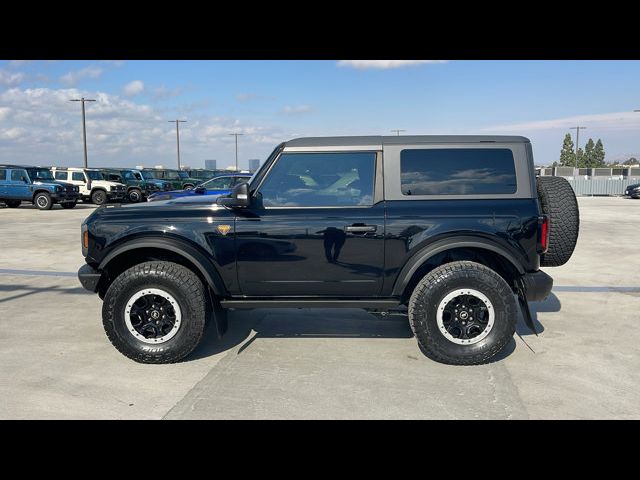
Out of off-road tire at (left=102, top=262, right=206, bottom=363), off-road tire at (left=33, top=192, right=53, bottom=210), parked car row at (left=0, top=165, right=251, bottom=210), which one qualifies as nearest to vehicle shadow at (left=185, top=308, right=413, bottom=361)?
off-road tire at (left=102, top=262, right=206, bottom=363)

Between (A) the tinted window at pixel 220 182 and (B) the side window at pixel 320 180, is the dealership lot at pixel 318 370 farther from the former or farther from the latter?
(A) the tinted window at pixel 220 182

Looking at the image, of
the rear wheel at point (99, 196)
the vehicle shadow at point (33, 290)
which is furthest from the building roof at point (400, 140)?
the rear wheel at point (99, 196)

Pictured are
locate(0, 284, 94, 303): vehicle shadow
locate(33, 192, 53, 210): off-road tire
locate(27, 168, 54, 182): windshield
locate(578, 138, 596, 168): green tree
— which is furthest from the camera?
locate(578, 138, 596, 168): green tree

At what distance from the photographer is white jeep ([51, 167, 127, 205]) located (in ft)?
78.1

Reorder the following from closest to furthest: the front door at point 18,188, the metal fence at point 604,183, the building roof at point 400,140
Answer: the building roof at point 400,140, the front door at point 18,188, the metal fence at point 604,183

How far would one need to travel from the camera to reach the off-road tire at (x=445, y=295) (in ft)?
13.1

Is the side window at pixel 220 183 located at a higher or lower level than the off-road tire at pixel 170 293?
higher

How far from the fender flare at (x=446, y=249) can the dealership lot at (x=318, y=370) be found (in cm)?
81

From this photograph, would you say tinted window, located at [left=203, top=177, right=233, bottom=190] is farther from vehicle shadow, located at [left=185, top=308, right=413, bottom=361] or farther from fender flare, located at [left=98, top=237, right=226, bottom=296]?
fender flare, located at [left=98, top=237, right=226, bottom=296]

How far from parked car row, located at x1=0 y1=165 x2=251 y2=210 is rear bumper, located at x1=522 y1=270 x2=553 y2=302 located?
1415 cm

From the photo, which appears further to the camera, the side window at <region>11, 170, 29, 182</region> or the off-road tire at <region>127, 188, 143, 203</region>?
the off-road tire at <region>127, 188, 143, 203</region>

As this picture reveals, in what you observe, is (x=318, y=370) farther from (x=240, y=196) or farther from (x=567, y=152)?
(x=567, y=152)

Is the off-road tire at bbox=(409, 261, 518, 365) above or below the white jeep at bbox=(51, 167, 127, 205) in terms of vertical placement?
below

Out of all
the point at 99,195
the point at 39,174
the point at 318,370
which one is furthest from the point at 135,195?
the point at 318,370
